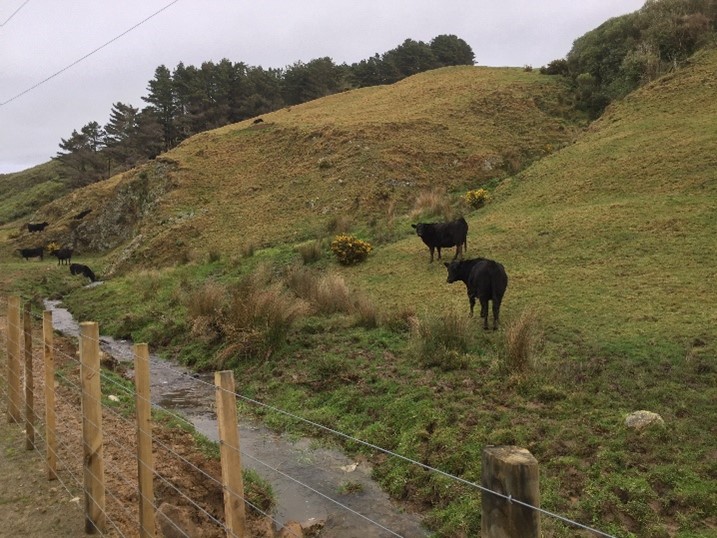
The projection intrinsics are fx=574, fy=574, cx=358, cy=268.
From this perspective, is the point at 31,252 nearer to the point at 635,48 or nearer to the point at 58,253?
the point at 58,253

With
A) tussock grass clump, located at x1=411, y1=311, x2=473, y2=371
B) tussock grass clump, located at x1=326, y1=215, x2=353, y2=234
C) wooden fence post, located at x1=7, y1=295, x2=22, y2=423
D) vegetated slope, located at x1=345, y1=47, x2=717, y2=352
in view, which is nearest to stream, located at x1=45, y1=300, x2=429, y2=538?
wooden fence post, located at x1=7, y1=295, x2=22, y2=423

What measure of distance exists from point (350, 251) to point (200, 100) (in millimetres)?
48569

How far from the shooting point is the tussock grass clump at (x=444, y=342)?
938 cm

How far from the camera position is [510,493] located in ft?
6.59

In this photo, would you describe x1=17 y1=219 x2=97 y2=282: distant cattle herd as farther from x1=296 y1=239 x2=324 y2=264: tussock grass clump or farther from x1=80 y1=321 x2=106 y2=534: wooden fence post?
x1=80 y1=321 x2=106 y2=534: wooden fence post

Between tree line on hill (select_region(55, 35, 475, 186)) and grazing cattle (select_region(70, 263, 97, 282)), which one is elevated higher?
tree line on hill (select_region(55, 35, 475, 186))

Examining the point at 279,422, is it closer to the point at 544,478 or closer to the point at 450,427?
the point at 450,427

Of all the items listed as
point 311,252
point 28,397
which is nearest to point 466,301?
point 311,252

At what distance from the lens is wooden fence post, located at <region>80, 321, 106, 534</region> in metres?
4.83

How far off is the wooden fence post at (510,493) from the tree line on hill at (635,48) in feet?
111

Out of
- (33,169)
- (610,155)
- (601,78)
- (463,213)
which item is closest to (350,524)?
(463,213)

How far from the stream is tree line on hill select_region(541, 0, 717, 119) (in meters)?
30.5

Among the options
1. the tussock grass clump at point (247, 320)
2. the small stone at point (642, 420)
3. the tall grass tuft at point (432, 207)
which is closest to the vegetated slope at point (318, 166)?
the tall grass tuft at point (432, 207)

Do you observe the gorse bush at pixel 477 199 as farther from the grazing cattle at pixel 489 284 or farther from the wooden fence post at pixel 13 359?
the wooden fence post at pixel 13 359
